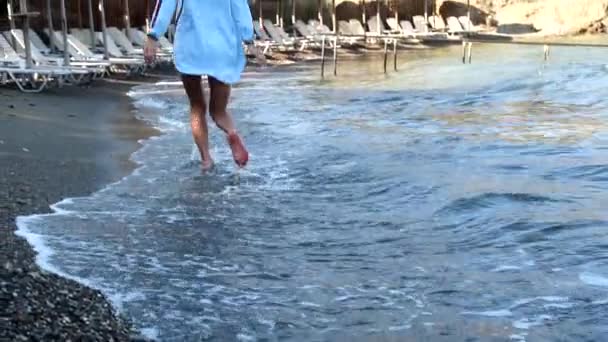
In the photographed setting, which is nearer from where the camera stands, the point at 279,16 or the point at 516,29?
the point at 279,16

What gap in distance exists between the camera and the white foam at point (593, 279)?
15.9ft

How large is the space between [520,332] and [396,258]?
140cm

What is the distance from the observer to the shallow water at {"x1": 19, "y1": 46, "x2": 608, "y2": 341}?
424cm

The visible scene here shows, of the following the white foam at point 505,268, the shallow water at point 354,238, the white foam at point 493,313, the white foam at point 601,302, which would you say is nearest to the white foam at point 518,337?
the shallow water at point 354,238

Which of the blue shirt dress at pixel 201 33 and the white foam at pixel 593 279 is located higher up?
the blue shirt dress at pixel 201 33

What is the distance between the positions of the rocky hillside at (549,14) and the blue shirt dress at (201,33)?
44.9 metres

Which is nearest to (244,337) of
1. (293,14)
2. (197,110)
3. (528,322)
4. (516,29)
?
(528,322)

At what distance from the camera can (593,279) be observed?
493cm

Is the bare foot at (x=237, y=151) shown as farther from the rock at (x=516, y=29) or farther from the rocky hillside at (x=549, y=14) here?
the rock at (x=516, y=29)

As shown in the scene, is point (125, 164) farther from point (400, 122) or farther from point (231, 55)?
point (400, 122)

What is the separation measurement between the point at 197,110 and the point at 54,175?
4.84 feet

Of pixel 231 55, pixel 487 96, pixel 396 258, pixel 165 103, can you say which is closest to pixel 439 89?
pixel 487 96

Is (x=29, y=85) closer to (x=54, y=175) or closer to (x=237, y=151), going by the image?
(x=54, y=175)

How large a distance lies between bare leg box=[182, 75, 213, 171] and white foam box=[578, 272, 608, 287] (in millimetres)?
3491
